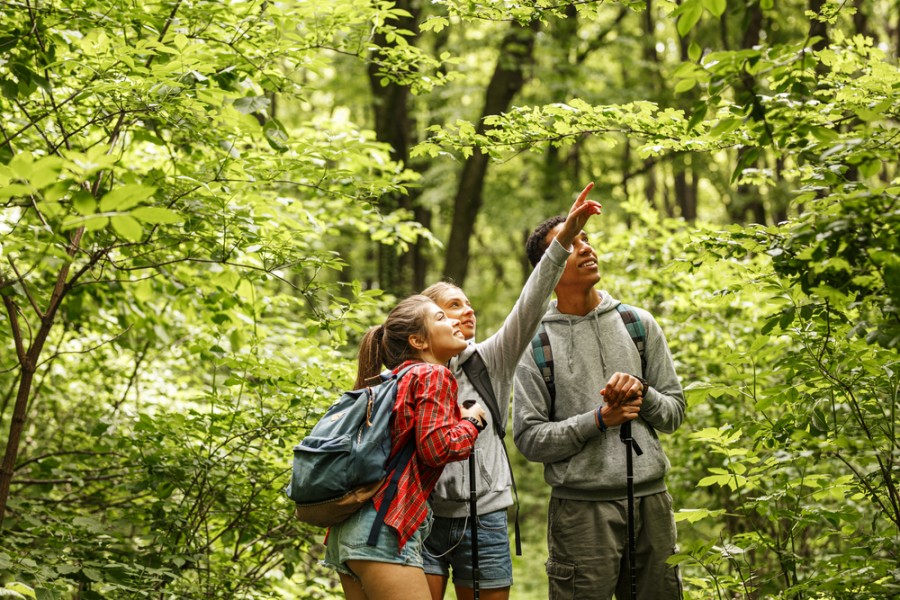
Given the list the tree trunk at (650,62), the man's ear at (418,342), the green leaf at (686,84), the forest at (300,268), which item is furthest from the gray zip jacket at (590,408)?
the tree trunk at (650,62)

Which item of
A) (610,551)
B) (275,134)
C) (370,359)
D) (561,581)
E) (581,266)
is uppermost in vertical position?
(275,134)

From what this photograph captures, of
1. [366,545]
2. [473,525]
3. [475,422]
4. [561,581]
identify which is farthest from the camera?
[561,581]

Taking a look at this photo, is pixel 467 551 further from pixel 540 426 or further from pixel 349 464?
pixel 349 464

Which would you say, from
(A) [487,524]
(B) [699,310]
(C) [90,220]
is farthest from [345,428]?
(B) [699,310]

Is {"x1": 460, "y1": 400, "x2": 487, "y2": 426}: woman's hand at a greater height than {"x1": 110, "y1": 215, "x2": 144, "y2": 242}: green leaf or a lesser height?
lesser

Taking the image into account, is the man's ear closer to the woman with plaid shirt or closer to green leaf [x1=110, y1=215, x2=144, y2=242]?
the woman with plaid shirt

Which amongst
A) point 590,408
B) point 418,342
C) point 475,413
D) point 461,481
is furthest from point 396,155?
point 475,413

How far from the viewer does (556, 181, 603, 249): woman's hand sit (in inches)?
123

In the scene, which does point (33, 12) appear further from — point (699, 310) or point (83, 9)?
point (699, 310)

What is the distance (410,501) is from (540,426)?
0.85 m

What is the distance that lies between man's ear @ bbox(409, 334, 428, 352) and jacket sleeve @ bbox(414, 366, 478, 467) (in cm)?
30

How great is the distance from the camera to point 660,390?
3.46 m

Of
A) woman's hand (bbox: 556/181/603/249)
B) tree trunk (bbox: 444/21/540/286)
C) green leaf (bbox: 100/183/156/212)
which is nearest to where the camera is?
green leaf (bbox: 100/183/156/212)

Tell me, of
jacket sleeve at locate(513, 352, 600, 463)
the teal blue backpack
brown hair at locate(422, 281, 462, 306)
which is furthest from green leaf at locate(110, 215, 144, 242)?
jacket sleeve at locate(513, 352, 600, 463)
